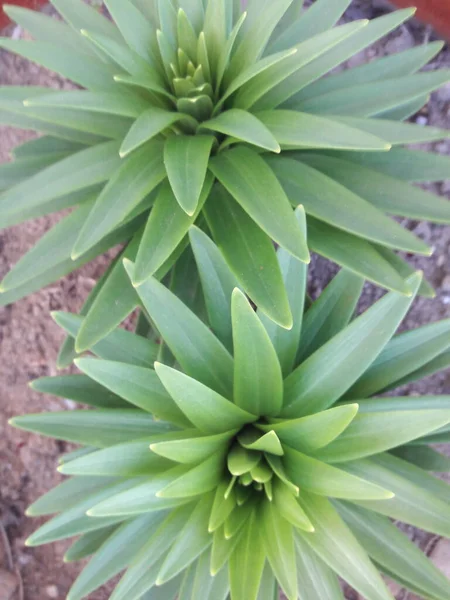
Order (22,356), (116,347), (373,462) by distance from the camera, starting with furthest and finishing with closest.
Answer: (22,356) < (116,347) < (373,462)

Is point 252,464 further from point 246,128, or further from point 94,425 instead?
point 246,128

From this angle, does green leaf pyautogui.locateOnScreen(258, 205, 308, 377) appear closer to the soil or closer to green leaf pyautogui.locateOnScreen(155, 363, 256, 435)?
green leaf pyautogui.locateOnScreen(155, 363, 256, 435)

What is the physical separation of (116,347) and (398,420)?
1.50 ft

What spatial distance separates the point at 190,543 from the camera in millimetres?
694

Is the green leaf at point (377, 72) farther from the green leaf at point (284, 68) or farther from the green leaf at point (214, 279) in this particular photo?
the green leaf at point (214, 279)

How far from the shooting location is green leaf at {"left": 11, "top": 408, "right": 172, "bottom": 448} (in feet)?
2.64

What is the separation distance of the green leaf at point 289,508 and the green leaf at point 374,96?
0.64 meters

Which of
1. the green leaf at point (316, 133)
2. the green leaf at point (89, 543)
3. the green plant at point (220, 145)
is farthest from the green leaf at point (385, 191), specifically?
the green leaf at point (89, 543)

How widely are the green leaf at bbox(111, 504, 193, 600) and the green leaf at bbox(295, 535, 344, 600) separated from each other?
172 millimetres

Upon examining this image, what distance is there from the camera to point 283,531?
686mm

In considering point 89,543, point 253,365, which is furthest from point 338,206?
point 89,543

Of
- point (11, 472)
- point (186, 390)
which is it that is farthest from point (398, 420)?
point (11, 472)

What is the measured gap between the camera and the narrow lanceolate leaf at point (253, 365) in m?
0.65

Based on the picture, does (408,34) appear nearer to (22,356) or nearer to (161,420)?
(161,420)
